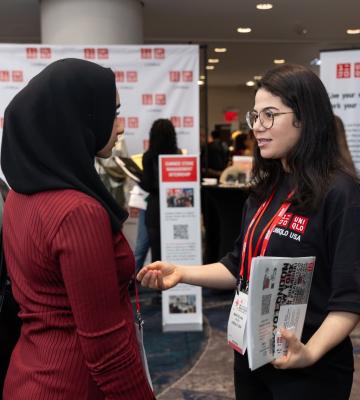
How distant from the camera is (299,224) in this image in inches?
51.3

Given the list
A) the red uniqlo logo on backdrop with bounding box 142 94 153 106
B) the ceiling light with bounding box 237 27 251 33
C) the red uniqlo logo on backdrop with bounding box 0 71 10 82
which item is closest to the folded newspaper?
the red uniqlo logo on backdrop with bounding box 142 94 153 106

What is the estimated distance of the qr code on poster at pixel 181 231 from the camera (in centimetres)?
391

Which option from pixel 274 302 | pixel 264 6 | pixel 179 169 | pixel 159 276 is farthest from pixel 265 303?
pixel 264 6

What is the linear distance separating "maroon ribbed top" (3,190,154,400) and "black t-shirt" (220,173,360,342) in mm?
410

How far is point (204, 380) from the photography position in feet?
10.4

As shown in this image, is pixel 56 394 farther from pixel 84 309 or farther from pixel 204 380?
pixel 204 380

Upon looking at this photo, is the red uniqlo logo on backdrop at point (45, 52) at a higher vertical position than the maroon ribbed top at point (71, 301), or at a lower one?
higher

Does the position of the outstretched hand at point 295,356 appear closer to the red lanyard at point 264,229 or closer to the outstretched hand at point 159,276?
the red lanyard at point 264,229

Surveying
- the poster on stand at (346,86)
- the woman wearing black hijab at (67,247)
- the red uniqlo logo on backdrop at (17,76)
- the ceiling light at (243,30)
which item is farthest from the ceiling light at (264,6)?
the woman wearing black hijab at (67,247)

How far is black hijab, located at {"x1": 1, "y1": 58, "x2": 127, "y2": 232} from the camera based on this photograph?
1.09 m

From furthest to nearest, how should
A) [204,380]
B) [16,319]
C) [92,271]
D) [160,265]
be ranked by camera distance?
[204,380], [160,265], [16,319], [92,271]

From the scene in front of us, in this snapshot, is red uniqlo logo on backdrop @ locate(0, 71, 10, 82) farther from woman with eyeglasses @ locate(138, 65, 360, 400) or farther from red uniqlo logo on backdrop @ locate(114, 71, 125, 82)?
woman with eyeglasses @ locate(138, 65, 360, 400)

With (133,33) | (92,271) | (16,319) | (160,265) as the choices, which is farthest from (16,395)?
(133,33)

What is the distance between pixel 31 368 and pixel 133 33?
5.36 meters
